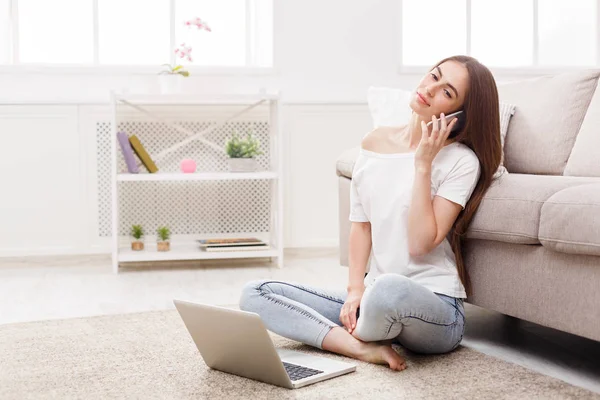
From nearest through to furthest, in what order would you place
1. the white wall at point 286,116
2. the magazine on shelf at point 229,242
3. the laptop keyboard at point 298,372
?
the laptop keyboard at point 298,372 → the magazine on shelf at point 229,242 → the white wall at point 286,116

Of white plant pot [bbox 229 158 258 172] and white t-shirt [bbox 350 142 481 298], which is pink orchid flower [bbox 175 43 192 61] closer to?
white plant pot [bbox 229 158 258 172]

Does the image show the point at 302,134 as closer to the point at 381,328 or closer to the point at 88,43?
the point at 88,43

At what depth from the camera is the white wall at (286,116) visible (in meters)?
3.93

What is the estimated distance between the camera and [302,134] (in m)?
4.15

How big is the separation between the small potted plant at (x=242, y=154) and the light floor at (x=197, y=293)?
476 millimetres

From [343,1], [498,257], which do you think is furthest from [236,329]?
[343,1]

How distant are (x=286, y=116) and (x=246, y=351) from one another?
8.42 ft

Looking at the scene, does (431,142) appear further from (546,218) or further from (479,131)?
(546,218)

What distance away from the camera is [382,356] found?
1825 mm

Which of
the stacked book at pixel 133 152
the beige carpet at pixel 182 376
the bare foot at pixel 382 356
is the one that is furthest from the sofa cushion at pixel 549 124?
the stacked book at pixel 133 152

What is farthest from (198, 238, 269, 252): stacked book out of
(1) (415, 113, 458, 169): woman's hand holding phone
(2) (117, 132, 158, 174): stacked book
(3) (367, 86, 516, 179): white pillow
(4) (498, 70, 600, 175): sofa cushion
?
(1) (415, 113, 458, 169): woman's hand holding phone

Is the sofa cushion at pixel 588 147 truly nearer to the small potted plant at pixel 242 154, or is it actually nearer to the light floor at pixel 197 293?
the light floor at pixel 197 293

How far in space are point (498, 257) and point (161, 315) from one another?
3.68 feet

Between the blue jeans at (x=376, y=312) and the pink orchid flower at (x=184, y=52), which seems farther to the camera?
the pink orchid flower at (x=184, y=52)
